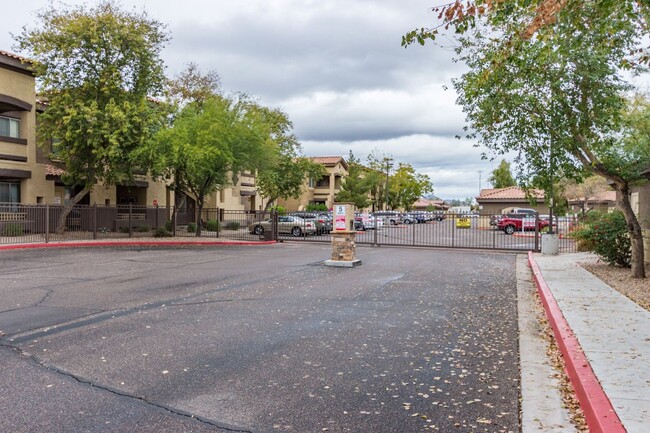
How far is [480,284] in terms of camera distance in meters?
12.3

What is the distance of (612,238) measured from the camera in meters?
14.3

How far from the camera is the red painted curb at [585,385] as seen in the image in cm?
389

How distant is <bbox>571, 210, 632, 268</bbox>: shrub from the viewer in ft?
47.2

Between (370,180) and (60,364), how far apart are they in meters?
55.5

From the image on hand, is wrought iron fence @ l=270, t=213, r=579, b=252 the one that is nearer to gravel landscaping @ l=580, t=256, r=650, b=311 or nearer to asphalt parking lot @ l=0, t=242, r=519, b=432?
gravel landscaping @ l=580, t=256, r=650, b=311

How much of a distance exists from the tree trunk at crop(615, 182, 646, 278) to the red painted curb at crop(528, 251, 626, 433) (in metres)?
6.29

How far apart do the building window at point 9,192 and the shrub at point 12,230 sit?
4.28 m

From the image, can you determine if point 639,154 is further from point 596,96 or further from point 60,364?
point 60,364

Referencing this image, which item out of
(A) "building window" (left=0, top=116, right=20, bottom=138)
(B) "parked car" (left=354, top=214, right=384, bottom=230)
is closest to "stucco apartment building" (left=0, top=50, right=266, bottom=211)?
(A) "building window" (left=0, top=116, right=20, bottom=138)

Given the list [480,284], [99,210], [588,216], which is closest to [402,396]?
[480,284]

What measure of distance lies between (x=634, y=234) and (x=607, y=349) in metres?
8.10

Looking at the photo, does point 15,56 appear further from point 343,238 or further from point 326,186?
point 326,186

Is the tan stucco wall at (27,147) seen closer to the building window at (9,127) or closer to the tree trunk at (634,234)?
the building window at (9,127)

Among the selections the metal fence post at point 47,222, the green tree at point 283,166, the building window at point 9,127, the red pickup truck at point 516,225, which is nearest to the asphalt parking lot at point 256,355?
the metal fence post at point 47,222
